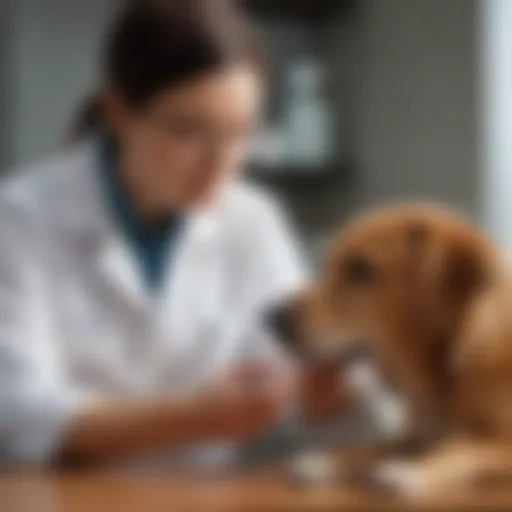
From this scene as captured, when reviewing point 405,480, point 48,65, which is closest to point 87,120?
point 48,65

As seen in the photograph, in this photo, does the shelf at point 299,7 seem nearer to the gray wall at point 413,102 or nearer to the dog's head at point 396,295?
the gray wall at point 413,102

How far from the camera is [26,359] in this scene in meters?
1.08

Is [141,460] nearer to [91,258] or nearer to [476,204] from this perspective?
Result: [91,258]

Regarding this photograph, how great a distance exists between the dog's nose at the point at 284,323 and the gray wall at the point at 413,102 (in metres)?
0.12

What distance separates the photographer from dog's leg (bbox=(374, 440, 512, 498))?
979mm

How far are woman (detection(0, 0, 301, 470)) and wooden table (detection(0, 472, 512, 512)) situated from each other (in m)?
0.06

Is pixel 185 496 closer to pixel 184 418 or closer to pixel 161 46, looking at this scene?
pixel 184 418

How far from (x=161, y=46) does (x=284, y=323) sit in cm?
26

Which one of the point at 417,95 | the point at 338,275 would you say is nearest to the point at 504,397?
the point at 338,275

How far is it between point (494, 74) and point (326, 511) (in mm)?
434

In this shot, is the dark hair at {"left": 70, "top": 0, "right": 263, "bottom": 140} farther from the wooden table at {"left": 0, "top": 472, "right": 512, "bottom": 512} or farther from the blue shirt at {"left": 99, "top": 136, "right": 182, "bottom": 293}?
the wooden table at {"left": 0, "top": 472, "right": 512, "bottom": 512}

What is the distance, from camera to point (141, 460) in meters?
1.09

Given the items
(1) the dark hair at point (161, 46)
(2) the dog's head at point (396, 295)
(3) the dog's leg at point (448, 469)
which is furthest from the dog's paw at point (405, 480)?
(1) the dark hair at point (161, 46)

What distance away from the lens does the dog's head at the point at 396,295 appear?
107cm
